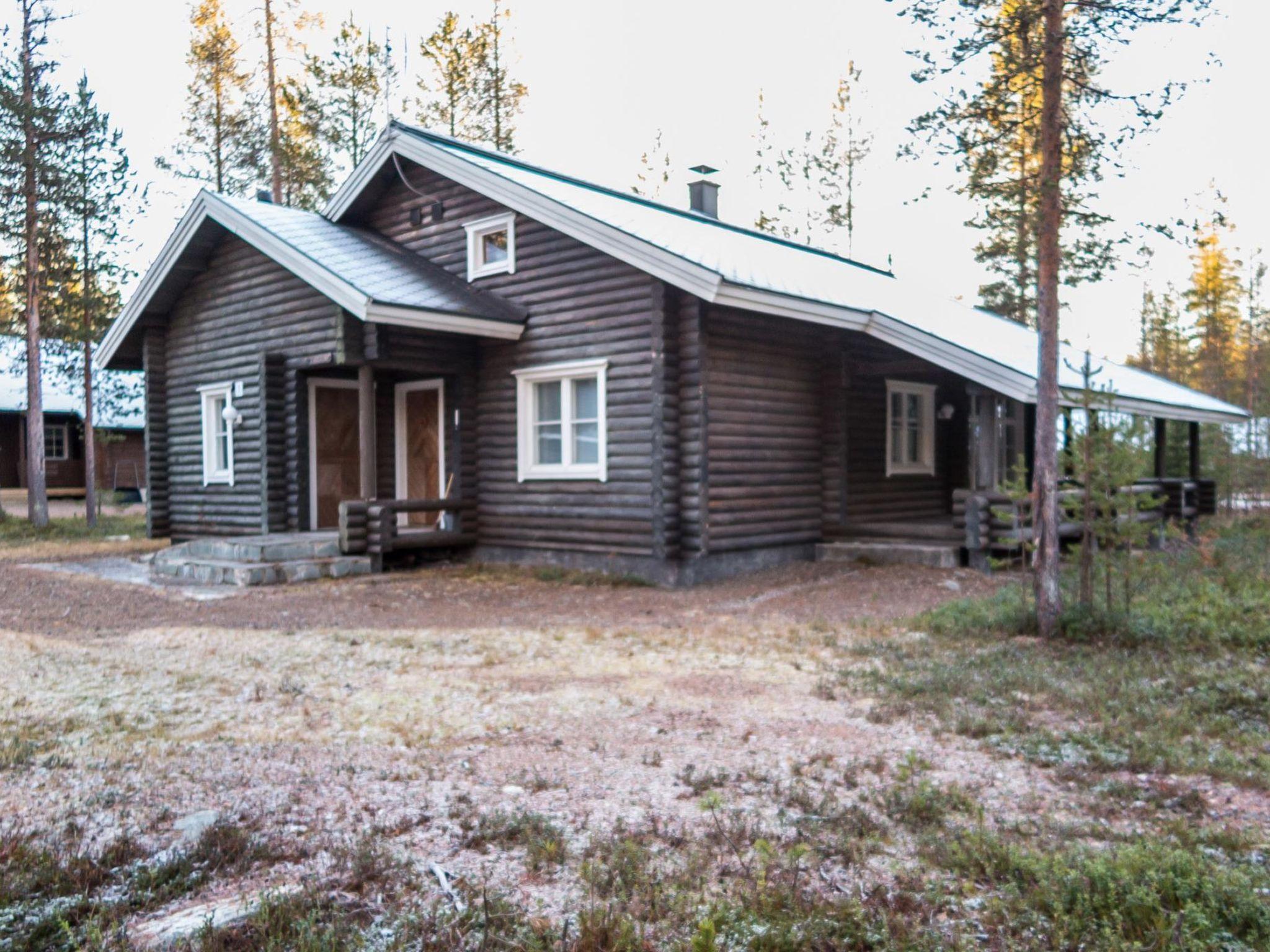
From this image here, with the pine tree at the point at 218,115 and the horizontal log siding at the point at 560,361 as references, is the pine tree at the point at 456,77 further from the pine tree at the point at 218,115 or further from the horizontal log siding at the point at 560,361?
the horizontal log siding at the point at 560,361

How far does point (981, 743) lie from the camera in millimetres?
5105

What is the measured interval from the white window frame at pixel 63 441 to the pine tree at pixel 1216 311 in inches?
1538

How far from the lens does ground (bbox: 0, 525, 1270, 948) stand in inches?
140

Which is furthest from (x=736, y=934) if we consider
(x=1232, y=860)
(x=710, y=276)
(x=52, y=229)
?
(x=52, y=229)

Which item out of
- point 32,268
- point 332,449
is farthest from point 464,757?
point 32,268

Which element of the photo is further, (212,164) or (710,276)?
(212,164)

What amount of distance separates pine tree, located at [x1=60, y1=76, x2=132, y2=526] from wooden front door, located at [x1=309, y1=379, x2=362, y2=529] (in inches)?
348

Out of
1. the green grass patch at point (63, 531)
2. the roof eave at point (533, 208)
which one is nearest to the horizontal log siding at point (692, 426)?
the roof eave at point (533, 208)

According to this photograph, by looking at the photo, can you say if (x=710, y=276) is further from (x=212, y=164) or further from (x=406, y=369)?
(x=212, y=164)

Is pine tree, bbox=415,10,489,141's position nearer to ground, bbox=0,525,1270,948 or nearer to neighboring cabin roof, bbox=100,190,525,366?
neighboring cabin roof, bbox=100,190,525,366

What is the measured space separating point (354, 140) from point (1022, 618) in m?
25.6

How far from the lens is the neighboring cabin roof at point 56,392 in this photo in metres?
27.8

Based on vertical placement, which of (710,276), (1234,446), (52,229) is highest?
(52,229)

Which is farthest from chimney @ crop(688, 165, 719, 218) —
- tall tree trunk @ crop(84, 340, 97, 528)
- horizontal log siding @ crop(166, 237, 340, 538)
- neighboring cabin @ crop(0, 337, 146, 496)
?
neighboring cabin @ crop(0, 337, 146, 496)
